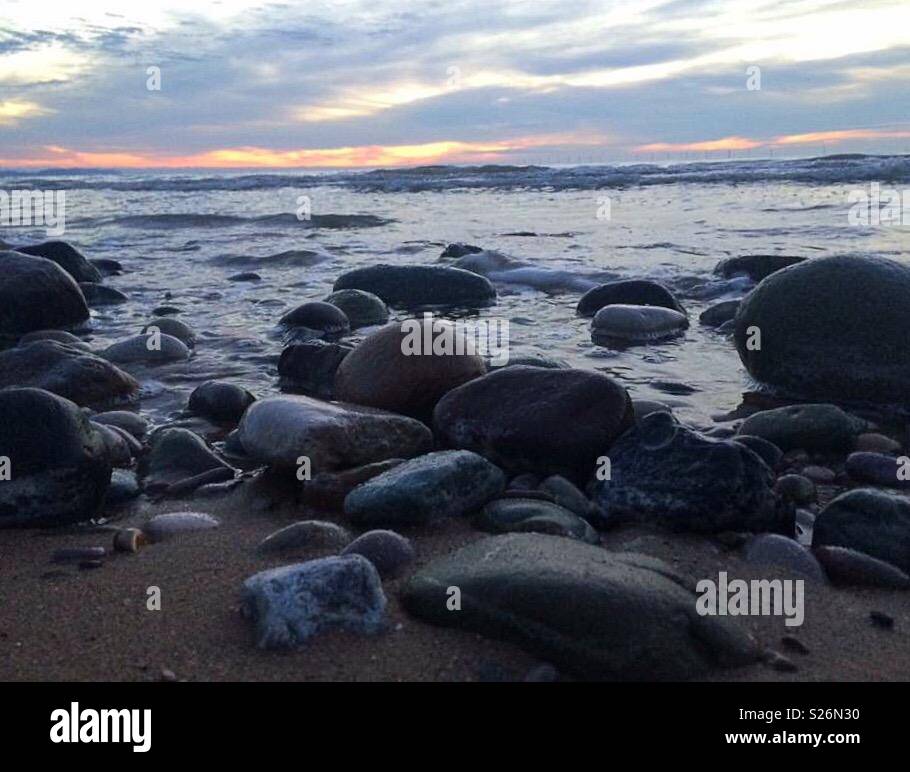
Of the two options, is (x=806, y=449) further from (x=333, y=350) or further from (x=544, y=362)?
(x=333, y=350)

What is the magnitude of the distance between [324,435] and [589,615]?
1680mm

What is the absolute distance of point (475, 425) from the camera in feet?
12.7

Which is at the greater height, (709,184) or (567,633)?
(709,184)

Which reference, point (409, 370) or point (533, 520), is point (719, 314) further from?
point (533, 520)

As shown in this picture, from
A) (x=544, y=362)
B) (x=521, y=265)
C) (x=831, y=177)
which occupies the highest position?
(x=831, y=177)

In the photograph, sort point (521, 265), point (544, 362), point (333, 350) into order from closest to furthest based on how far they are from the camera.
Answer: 1. point (544, 362)
2. point (333, 350)
3. point (521, 265)

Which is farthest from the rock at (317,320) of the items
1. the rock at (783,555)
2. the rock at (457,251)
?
the rock at (783,555)

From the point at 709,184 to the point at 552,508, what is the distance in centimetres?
2401

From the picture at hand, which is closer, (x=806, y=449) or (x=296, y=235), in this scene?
(x=806, y=449)

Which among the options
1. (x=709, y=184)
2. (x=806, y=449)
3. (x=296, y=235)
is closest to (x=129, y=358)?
(x=806, y=449)

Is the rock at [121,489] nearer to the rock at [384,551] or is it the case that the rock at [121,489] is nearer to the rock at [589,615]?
the rock at [384,551]

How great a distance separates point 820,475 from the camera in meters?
3.68

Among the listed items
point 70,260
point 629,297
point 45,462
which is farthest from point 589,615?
point 70,260
